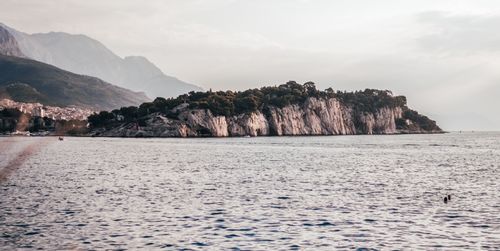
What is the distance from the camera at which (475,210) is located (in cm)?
4197

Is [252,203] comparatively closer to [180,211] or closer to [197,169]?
[180,211]

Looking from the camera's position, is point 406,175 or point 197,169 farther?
point 197,169

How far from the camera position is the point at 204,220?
3703 centimetres

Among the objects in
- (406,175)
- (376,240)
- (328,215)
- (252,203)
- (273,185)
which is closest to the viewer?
(376,240)

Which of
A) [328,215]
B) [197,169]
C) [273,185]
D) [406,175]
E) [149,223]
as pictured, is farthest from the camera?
[197,169]

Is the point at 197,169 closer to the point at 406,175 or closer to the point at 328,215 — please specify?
the point at 406,175

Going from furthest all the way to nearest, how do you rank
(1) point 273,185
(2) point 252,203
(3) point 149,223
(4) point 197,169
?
(4) point 197,169 < (1) point 273,185 < (2) point 252,203 < (3) point 149,223

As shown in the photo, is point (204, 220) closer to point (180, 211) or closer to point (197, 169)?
point (180, 211)

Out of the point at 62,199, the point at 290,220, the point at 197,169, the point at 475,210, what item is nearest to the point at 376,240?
the point at 290,220

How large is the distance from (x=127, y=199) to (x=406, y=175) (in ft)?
154

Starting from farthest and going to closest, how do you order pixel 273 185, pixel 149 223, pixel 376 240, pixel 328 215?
pixel 273 185 → pixel 328 215 → pixel 149 223 → pixel 376 240

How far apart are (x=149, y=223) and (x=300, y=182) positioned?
32.5m

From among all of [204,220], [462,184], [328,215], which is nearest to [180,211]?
[204,220]

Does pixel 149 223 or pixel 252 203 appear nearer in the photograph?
pixel 149 223
